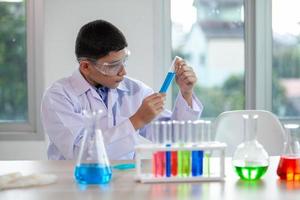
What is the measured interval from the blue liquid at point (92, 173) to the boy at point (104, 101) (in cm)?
31

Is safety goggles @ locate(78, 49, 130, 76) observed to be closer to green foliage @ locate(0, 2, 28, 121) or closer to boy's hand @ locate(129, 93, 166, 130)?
boy's hand @ locate(129, 93, 166, 130)

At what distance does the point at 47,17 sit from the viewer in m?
2.92

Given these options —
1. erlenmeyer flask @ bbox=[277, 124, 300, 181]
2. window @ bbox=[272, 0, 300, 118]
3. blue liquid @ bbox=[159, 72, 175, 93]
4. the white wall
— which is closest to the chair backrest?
blue liquid @ bbox=[159, 72, 175, 93]

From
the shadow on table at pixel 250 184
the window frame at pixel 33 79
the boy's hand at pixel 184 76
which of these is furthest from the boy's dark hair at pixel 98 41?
the window frame at pixel 33 79

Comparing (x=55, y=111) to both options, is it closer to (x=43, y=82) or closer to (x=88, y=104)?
(x=88, y=104)

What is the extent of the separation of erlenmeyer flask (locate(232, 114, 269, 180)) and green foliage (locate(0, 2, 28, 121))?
80.7 inches

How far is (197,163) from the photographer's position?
1.36 meters

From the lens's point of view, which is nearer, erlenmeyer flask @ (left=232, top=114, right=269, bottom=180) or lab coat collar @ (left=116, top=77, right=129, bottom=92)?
erlenmeyer flask @ (left=232, top=114, right=269, bottom=180)

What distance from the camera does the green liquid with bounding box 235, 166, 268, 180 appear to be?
136 cm

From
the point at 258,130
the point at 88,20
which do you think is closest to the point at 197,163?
the point at 258,130

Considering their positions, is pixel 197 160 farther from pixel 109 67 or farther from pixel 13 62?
pixel 13 62

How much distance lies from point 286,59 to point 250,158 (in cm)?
193

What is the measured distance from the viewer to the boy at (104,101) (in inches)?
65.6

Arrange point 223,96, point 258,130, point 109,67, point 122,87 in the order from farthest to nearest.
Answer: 1. point 223,96
2. point 258,130
3. point 122,87
4. point 109,67
